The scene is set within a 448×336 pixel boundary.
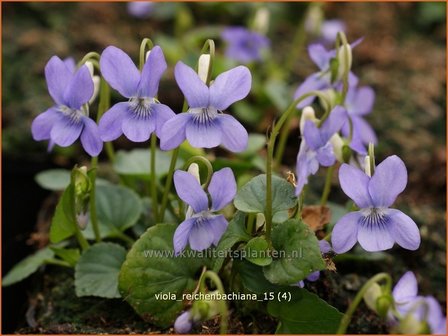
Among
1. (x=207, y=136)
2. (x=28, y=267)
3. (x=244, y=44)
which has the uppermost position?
(x=244, y=44)

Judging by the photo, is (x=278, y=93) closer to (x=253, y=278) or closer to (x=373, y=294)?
(x=253, y=278)

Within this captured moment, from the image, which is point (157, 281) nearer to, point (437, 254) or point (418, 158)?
point (437, 254)

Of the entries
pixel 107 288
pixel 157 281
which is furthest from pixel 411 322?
pixel 107 288

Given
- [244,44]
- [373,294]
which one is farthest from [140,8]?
[373,294]

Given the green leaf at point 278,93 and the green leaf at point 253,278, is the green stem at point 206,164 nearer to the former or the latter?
the green leaf at point 253,278

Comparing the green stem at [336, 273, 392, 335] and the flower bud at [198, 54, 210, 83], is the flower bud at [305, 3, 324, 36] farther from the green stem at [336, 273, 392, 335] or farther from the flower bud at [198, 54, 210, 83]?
the green stem at [336, 273, 392, 335]

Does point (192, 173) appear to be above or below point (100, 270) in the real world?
above

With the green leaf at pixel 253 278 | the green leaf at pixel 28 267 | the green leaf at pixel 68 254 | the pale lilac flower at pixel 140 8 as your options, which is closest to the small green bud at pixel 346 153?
the green leaf at pixel 253 278
